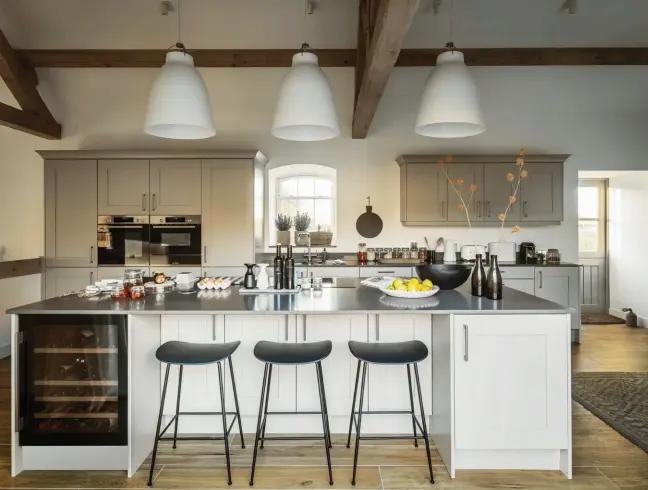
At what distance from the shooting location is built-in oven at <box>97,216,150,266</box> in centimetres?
508

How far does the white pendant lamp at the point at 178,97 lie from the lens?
2.40 meters

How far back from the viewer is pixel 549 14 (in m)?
5.10

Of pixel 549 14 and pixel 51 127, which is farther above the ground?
pixel 549 14

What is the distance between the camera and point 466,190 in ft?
17.7

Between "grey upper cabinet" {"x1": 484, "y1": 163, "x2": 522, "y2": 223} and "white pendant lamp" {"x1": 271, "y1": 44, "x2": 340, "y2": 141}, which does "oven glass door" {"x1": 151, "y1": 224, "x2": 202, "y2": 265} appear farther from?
"grey upper cabinet" {"x1": 484, "y1": 163, "x2": 522, "y2": 223}

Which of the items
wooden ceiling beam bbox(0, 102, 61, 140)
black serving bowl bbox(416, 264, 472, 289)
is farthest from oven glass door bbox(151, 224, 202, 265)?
black serving bowl bbox(416, 264, 472, 289)

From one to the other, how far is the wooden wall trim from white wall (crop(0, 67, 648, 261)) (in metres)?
0.79

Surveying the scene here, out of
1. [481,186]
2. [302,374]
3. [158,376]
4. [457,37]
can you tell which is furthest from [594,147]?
[158,376]

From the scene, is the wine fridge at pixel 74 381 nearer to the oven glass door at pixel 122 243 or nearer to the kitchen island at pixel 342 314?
the kitchen island at pixel 342 314

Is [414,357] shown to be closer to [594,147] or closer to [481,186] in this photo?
[481,186]

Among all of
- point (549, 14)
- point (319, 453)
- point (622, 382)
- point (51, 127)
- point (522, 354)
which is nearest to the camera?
point (522, 354)

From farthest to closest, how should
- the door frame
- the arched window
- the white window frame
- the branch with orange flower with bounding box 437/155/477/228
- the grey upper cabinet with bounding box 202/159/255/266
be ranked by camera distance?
1. the door frame
2. the arched window
3. the white window frame
4. the branch with orange flower with bounding box 437/155/477/228
5. the grey upper cabinet with bounding box 202/159/255/266

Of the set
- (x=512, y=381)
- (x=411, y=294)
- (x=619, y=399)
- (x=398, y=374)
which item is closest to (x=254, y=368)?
(x=398, y=374)

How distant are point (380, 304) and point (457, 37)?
4.10 m
